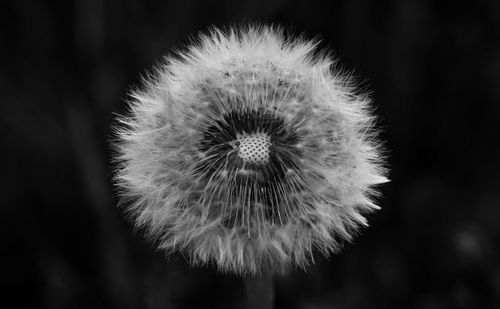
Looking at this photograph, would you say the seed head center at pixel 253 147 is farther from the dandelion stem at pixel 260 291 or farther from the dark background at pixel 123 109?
the dark background at pixel 123 109

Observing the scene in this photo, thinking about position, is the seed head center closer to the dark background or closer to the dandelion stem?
the dandelion stem

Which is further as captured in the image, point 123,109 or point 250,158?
point 123,109

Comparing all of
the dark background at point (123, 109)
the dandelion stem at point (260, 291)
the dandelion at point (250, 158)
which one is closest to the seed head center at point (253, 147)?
the dandelion at point (250, 158)

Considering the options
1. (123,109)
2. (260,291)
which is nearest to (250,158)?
(260,291)

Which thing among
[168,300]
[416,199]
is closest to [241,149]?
[168,300]

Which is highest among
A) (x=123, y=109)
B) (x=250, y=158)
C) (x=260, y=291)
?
(x=123, y=109)

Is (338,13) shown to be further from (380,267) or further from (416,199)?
(380,267)

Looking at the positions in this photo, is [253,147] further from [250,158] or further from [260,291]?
[260,291]
